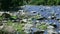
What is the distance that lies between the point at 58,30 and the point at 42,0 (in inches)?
836

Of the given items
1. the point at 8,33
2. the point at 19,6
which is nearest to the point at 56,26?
the point at 8,33

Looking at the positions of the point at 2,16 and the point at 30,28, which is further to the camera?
the point at 2,16

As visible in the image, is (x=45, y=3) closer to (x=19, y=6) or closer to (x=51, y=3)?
(x=51, y=3)

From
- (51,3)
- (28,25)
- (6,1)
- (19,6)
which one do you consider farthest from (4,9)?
(51,3)

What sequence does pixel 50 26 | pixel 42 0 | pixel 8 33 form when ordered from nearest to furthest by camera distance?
pixel 8 33 → pixel 50 26 → pixel 42 0

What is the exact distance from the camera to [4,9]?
16.5 metres

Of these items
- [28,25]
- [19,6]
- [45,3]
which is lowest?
[45,3]

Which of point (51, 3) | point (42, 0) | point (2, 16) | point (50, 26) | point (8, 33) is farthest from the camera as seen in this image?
point (42, 0)

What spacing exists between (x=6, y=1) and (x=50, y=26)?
7169 millimetres

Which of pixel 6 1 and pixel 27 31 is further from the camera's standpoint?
pixel 6 1

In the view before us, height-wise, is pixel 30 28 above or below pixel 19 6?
above

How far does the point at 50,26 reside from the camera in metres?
9.95

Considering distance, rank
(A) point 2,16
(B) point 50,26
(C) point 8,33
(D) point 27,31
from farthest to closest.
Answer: (A) point 2,16, (B) point 50,26, (D) point 27,31, (C) point 8,33

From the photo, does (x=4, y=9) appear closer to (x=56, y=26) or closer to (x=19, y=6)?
(x=19, y=6)
